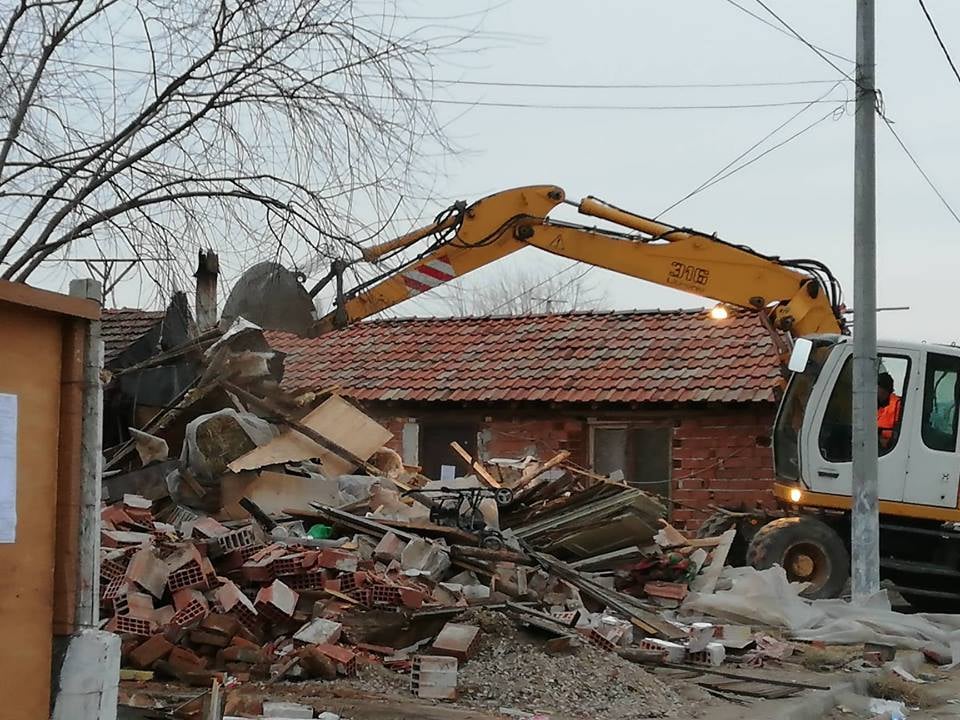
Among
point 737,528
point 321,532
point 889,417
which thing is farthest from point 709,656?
point 737,528

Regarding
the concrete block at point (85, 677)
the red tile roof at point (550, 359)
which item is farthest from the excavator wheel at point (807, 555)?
the concrete block at point (85, 677)

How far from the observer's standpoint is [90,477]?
454 cm

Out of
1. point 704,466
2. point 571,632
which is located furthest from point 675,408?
point 571,632

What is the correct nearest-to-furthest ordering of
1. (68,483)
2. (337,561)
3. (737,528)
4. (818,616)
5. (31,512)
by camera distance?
(31,512)
(68,483)
(337,561)
(818,616)
(737,528)

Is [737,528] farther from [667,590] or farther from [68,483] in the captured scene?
[68,483]

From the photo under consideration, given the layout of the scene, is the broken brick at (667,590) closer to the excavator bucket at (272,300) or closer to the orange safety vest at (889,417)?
the orange safety vest at (889,417)

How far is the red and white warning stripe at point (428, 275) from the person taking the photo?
1290 centimetres

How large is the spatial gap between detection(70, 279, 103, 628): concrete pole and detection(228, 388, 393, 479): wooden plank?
8.72m

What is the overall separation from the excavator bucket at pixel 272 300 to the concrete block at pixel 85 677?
5.02 m

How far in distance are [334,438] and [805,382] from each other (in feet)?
17.9

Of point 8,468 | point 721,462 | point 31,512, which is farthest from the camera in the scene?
point 721,462

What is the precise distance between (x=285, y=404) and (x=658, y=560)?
4680mm

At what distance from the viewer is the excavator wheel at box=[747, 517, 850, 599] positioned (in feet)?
44.1

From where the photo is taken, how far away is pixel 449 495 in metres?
13.3
